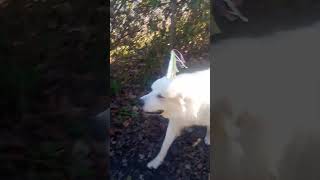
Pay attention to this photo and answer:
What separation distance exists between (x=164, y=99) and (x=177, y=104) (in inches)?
3.0

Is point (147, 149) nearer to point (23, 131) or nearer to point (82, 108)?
point (82, 108)

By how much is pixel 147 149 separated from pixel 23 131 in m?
0.74

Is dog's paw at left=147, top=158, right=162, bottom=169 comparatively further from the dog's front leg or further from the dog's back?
the dog's back

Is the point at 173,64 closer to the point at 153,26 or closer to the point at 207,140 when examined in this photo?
the point at 153,26

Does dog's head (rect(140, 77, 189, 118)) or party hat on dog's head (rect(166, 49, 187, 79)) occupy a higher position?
party hat on dog's head (rect(166, 49, 187, 79))

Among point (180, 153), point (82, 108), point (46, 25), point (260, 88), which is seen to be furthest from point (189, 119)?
point (46, 25)

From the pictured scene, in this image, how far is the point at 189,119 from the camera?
301cm

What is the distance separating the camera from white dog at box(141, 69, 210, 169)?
9.77ft

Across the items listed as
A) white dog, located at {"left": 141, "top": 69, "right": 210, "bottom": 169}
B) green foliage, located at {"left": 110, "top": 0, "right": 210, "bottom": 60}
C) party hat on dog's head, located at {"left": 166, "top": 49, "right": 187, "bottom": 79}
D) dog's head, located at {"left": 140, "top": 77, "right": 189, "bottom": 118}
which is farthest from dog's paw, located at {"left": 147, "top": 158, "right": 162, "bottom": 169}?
green foliage, located at {"left": 110, "top": 0, "right": 210, "bottom": 60}

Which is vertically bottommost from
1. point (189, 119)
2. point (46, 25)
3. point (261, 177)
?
point (261, 177)

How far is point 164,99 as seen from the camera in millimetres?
3016

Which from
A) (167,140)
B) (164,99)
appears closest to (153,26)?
(164,99)

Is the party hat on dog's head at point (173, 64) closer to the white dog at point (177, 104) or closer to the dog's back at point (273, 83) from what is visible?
the white dog at point (177, 104)

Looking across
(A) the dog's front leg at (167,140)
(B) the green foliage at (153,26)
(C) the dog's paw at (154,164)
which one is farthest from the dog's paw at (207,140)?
(B) the green foliage at (153,26)
